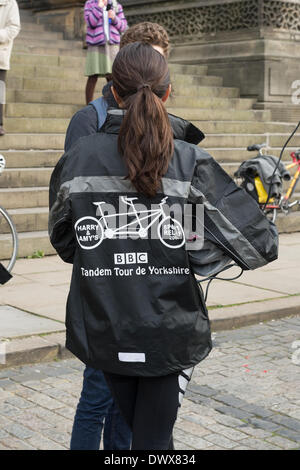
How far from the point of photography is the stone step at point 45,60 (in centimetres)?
1346

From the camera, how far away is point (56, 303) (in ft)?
22.3

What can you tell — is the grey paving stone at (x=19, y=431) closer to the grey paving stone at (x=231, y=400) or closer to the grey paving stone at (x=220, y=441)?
the grey paving stone at (x=220, y=441)

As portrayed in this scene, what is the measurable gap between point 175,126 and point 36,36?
14354 millimetres

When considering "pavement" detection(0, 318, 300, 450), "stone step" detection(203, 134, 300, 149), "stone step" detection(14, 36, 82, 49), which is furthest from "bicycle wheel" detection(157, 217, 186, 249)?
"stone step" detection(14, 36, 82, 49)

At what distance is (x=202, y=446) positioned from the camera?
4055mm

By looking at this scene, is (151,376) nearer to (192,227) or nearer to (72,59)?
(192,227)

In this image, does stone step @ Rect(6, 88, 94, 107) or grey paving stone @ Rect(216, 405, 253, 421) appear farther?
stone step @ Rect(6, 88, 94, 107)

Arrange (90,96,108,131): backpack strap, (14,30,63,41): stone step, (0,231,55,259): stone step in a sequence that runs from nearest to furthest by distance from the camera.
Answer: (90,96,108,131): backpack strap, (0,231,55,259): stone step, (14,30,63,41): stone step

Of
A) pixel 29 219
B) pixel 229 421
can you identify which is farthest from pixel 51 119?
pixel 229 421

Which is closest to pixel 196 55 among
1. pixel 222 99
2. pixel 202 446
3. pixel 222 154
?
pixel 222 99

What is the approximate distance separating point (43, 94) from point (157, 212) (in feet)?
32.8

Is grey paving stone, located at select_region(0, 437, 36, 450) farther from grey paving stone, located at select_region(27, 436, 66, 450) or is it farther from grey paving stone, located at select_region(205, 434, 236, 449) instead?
grey paving stone, located at select_region(205, 434, 236, 449)

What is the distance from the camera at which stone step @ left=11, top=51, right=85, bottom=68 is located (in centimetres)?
1346

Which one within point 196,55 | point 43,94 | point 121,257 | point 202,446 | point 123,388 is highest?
point 196,55
